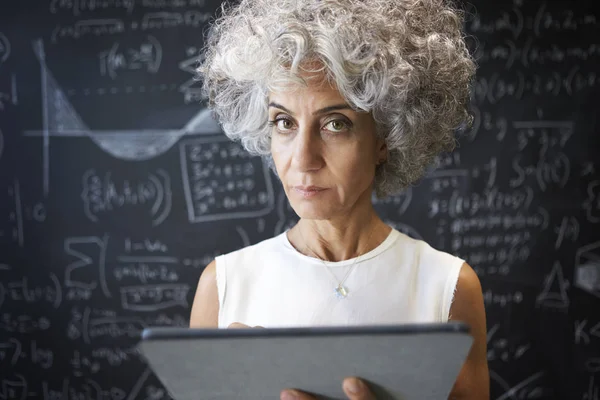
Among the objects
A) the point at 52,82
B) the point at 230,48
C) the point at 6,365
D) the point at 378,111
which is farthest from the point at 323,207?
the point at 6,365

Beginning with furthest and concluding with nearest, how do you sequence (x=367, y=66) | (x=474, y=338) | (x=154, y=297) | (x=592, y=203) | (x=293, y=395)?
(x=154, y=297) → (x=592, y=203) → (x=474, y=338) → (x=367, y=66) → (x=293, y=395)

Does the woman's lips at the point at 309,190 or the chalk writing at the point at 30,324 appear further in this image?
the chalk writing at the point at 30,324

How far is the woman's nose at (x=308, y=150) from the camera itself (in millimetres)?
988

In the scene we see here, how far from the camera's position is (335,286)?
1.10 meters

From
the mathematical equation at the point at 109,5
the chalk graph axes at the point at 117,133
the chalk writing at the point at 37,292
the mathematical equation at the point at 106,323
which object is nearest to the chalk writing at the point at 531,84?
the chalk graph axes at the point at 117,133

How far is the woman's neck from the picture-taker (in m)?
1.12

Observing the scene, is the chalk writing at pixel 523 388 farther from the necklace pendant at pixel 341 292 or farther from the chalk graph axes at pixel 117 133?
the necklace pendant at pixel 341 292

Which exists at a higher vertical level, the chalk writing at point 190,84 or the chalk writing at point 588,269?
the chalk writing at point 190,84

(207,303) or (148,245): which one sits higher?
(207,303)

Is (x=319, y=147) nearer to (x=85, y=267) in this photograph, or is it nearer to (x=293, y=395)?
(x=293, y=395)

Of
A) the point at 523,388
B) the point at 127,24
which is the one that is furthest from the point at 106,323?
the point at 523,388

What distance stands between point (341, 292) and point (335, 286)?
1cm

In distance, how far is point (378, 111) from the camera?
40.6 inches

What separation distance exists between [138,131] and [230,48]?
164 centimetres
